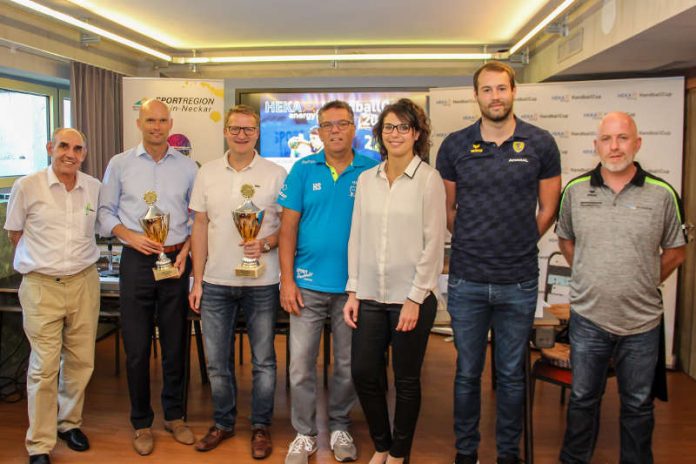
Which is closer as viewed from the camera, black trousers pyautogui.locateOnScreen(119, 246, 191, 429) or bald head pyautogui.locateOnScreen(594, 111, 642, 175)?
bald head pyautogui.locateOnScreen(594, 111, 642, 175)

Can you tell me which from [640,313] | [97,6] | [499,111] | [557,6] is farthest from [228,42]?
[640,313]

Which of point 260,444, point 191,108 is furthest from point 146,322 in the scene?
point 191,108

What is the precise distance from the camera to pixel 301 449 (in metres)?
2.97

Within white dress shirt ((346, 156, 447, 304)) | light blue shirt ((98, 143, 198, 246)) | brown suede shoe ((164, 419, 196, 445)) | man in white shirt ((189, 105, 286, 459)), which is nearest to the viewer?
white dress shirt ((346, 156, 447, 304))

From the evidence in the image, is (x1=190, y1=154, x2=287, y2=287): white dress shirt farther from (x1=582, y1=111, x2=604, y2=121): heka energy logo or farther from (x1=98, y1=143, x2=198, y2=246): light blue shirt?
(x1=582, y1=111, x2=604, y2=121): heka energy logo

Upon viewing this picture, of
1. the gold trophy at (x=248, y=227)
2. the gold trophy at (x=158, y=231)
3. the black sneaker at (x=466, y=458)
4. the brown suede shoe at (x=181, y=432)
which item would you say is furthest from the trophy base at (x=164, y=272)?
the black sneaker at (x=466, y=458)

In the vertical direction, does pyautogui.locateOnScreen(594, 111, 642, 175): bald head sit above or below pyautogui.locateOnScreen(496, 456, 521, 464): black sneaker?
above

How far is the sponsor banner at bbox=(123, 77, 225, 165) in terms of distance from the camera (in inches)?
221

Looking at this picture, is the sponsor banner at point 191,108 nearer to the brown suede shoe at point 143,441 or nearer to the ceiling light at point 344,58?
the ceiling light at point 344,58

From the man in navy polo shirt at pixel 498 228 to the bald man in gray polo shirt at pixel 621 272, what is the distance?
7.5 inches

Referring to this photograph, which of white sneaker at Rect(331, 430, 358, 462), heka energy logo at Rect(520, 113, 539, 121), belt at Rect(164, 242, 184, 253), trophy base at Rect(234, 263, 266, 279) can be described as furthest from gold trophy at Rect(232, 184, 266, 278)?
heka energy logo at Rect(520, 113, 539, 121)

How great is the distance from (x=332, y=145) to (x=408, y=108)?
15.3 inches

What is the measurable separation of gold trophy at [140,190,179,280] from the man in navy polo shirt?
133 cm

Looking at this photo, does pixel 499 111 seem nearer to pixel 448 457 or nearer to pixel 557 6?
pixel 448 457
